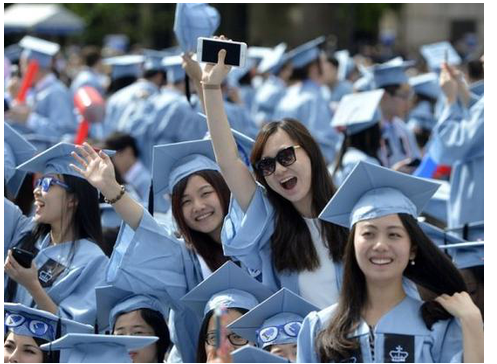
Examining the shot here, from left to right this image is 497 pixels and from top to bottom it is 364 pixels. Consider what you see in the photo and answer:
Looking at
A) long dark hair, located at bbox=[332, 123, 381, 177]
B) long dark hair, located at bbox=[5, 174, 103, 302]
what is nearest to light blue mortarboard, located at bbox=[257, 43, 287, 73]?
long dark hair, located at bbox=[332, 123, 381, 177]

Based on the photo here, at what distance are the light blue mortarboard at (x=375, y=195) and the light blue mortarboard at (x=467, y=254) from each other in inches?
58.7

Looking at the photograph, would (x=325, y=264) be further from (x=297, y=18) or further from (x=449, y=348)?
(x=297, y=18)

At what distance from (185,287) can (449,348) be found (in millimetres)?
1601

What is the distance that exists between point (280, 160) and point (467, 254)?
1473mm

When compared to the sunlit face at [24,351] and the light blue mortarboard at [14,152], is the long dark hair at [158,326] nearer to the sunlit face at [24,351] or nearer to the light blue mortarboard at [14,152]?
the sunlit face at [24,351]

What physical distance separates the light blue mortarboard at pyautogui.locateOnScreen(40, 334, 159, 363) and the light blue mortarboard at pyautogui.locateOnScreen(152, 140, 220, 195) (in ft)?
3.74

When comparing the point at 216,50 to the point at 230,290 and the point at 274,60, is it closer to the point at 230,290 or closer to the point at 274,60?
the point at 230,290

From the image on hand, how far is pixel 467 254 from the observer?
5.76 m

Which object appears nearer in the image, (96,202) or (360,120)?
(96,202)

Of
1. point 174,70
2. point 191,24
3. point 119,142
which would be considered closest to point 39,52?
point 174,70
